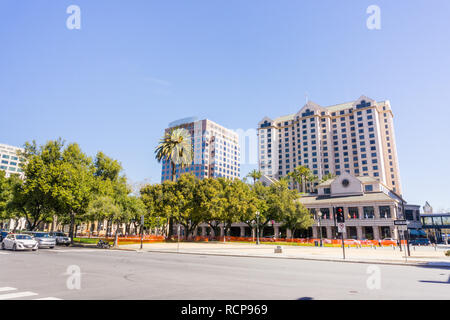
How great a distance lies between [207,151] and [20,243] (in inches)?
5416

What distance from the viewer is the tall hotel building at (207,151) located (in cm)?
15962

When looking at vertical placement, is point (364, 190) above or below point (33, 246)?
above

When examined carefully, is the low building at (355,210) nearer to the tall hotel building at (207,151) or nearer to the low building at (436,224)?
the low building at (436,224)

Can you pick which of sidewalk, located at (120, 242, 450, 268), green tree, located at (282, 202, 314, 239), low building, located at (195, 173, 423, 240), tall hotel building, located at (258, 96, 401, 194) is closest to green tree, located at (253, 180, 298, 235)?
green tree, located at (282, 202, 314, 239)

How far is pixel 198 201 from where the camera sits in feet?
157

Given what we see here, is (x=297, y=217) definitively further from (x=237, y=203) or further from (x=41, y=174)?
(x=41, y=174)

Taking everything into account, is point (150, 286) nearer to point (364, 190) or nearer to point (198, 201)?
point (198, 201)

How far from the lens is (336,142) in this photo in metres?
131

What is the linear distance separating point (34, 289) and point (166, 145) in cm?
4476

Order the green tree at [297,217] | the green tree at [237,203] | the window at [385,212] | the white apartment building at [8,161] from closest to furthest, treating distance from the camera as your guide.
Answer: the green tree at [237,203], the green tree at [297,217], the window at [385,212], the white apartment building at [8,161]

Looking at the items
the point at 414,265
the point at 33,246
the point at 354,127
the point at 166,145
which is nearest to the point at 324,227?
the point at 166,145

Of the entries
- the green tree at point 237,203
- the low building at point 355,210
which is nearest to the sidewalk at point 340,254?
the green tree at point 237,203

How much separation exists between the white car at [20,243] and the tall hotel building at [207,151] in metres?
129
